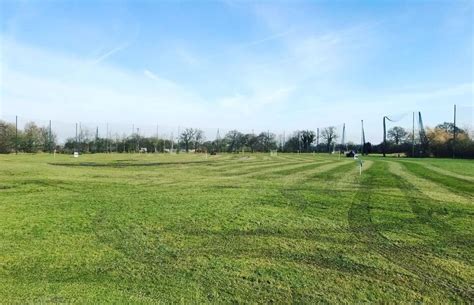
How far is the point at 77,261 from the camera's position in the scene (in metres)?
5.08

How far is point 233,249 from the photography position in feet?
18.8

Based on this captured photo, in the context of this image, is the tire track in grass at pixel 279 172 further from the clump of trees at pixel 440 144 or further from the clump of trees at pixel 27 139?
the clump of trees at pixel 27 139

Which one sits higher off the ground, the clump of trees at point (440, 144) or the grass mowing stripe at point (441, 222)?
the clump of trees at point (440, 144)

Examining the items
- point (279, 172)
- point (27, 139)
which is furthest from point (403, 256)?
point (27, 139)

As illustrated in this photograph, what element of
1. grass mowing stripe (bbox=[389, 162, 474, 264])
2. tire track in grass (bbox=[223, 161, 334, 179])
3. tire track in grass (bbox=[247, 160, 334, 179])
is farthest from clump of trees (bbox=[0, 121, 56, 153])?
grass mowing stripe (bbox=[389, 162, 474, 264])

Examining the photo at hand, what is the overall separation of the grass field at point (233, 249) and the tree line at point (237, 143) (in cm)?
5753

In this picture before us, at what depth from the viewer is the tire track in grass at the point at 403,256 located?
436 centimetres

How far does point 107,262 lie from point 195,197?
5.37 metres

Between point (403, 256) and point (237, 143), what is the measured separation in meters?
91.1

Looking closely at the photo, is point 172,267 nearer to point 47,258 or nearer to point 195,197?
point 47,258

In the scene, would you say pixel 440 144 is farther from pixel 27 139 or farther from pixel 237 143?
pixel 27 139

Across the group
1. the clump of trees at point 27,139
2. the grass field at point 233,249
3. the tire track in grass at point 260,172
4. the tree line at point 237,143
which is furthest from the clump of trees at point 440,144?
the clump of trees at point 27,139

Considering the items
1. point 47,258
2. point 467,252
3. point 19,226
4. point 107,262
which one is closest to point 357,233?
point 467,252

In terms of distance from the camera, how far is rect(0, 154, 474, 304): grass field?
4.21 meters
